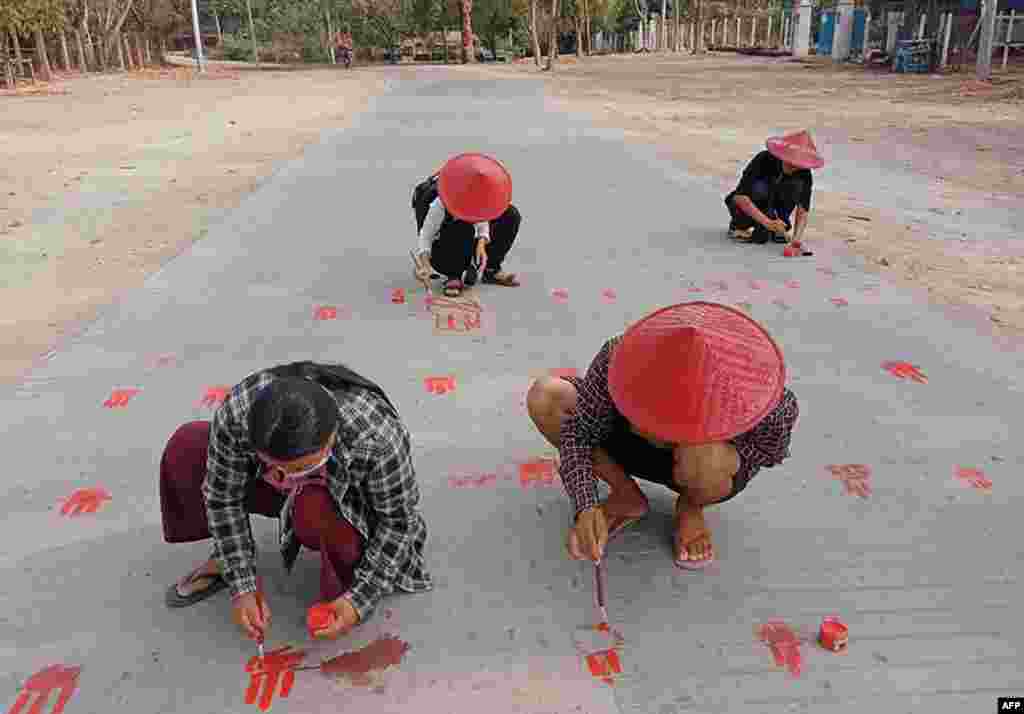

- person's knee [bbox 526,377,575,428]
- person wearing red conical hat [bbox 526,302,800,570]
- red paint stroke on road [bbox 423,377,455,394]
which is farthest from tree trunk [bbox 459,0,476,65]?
person wearing red conical hat [bbox 526,302,800,570]

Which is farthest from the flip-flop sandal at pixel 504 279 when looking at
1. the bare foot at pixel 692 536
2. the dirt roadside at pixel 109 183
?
the bare foot at pixel 692 536

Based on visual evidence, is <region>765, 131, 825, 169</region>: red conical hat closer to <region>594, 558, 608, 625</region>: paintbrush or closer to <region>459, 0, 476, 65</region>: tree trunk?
<region>594, 558, 608, 625</region>: paintbrush

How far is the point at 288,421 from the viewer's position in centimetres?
155

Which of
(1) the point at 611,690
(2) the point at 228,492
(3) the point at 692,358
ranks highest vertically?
(3) the point at 692,358

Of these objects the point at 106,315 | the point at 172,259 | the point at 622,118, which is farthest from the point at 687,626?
the point at 622,118

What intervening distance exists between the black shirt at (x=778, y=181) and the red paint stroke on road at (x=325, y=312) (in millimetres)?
2629

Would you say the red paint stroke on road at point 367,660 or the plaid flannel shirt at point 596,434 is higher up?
the plaid flannel shirt at point 596,434

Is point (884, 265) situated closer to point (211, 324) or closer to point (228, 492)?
point (211, 324)

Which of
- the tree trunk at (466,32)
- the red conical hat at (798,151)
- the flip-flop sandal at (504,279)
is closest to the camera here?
the flip-flop sandal at (504,279)

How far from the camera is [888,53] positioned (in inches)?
1039

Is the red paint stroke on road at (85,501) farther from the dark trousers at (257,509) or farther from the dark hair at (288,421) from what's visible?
the dark hair at (288,421)

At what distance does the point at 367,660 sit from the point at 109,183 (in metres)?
7.38

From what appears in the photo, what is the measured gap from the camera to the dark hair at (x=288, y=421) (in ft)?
5.08

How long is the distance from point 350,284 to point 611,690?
3100mm
